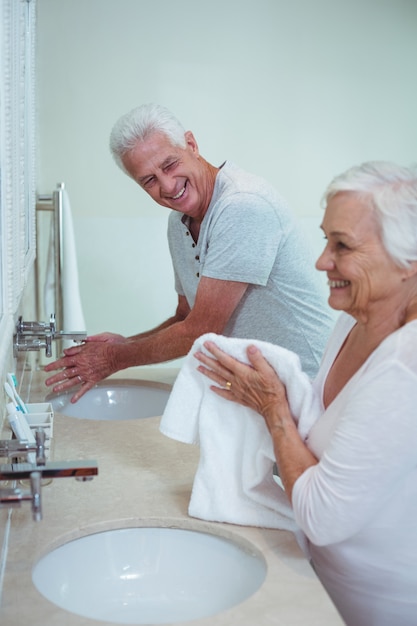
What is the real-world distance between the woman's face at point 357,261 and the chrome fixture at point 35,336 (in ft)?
2.75

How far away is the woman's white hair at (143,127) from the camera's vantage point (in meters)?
1.95

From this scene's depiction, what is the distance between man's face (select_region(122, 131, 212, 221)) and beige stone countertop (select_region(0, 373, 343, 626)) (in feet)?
1.80

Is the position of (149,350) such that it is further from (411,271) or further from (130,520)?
(411,271)

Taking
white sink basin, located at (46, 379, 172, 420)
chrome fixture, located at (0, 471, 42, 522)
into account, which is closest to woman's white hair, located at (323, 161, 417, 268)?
chrome fixture, located at (0, 471, 42, 522)

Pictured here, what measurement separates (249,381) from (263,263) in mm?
636

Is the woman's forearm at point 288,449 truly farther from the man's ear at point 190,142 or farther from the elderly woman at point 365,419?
the man's ear at point 190,142

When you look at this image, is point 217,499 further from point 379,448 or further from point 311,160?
point 311,160

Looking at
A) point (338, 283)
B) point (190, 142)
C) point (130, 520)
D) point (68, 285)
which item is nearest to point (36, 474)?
point (130, 520)

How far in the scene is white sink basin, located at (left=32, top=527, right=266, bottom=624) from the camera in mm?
1238

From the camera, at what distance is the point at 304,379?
134 cm

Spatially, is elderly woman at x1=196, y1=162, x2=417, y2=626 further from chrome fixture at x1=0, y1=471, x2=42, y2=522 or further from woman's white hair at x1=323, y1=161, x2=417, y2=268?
chrome fixture at x1=0, y1=471, x2=42, y2=522

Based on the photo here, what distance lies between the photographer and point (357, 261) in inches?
47.4

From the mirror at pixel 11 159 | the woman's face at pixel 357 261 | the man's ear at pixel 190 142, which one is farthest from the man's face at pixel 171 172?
the woman's face at pixel 357 261

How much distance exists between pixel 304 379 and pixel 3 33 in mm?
750
